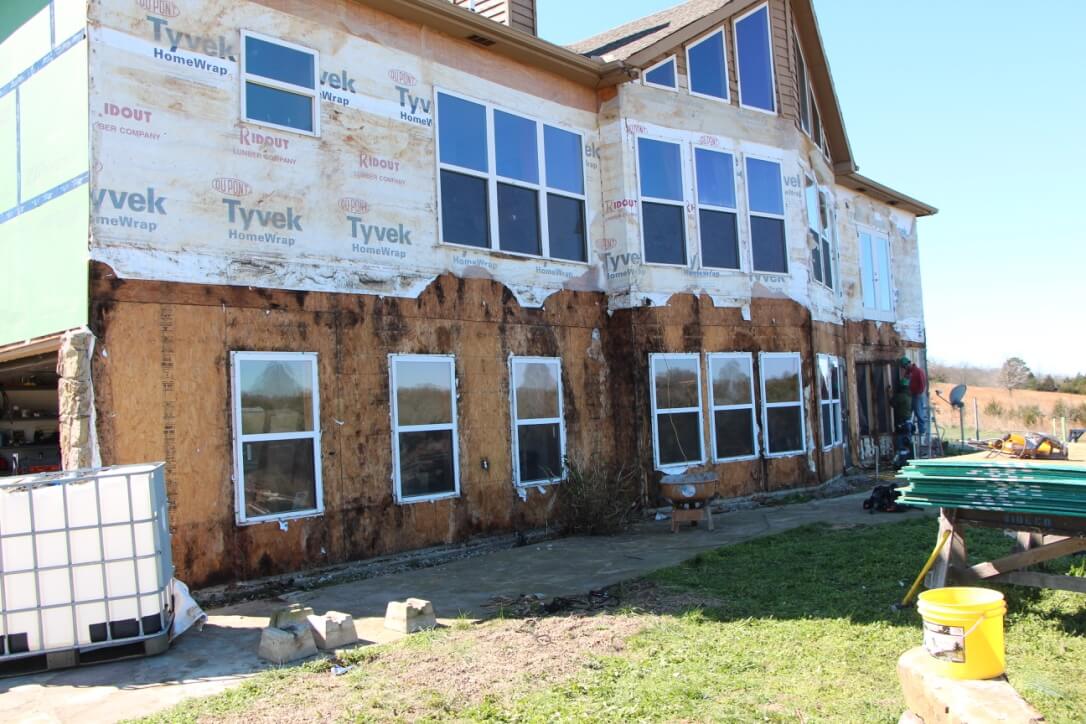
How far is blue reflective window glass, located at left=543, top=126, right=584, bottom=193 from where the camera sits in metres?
12.1

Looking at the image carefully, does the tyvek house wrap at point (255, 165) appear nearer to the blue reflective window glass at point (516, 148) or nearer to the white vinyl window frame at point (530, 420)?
the blue reflective window glass at point (516, 148)

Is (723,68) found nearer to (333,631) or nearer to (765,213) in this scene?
(765,213)

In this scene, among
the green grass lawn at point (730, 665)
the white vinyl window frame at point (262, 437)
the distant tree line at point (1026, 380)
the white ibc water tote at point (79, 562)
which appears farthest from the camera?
the distant tree line at point (1026, 380)

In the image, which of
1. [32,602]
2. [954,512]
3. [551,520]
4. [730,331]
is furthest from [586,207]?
[32,602]

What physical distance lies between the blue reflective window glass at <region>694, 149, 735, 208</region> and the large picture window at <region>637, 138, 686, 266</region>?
0.41 m

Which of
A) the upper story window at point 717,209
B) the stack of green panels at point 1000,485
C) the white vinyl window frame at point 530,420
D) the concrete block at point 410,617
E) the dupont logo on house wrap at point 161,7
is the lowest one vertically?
the concrete block at point 410,617

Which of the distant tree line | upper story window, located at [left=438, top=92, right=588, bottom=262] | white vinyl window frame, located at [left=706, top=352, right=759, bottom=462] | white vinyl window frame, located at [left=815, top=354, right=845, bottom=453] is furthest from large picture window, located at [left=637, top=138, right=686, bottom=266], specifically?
the distant tree line

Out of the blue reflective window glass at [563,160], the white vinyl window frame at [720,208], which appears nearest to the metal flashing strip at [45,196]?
the blue reflective window glass at [563,160]

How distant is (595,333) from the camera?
12.4 m

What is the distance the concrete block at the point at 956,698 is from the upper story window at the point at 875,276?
1527cm

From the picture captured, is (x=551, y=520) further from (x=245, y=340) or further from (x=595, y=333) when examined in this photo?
(x=245, y=340)

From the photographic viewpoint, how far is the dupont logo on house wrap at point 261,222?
8.60m

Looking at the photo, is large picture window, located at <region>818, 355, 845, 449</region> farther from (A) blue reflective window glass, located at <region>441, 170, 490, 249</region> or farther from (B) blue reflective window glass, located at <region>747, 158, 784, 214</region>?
(A) blue reflective window glass, located at <region>441, 170, 490, 249</region>

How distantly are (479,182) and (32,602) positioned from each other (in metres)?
7.21
